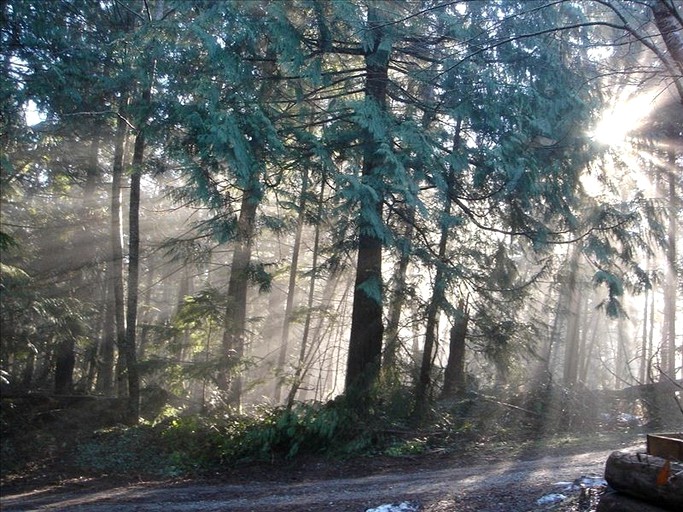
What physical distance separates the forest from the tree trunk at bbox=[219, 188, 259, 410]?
0.07 metres

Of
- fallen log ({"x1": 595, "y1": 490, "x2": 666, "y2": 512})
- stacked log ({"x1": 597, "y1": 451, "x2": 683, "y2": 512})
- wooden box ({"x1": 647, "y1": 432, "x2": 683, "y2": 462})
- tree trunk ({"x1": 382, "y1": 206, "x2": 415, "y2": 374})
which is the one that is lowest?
fallen log ({"x1": 595, "y1": 490, "x2": 666, "y2": 512})

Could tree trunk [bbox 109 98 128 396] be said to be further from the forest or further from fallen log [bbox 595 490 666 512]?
fallen log [bbox 595 490 666 512]

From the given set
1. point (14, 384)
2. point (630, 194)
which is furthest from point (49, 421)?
point (630, 194)

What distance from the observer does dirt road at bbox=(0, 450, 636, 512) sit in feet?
23.1

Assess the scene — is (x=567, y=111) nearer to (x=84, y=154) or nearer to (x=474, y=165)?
(x=474, y=165)

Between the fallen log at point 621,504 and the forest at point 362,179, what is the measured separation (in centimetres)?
565

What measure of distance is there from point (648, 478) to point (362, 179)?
21.2ft

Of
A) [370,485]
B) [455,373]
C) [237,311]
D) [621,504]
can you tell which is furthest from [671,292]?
[621,504]

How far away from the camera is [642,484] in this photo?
195 inches

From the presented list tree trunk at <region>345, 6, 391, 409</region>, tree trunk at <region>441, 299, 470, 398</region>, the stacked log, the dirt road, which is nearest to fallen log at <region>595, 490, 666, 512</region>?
the stacked log

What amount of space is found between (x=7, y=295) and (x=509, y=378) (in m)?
11.3

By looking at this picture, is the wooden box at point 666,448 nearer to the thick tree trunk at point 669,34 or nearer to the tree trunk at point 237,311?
the thick tree trunk at point 669,34

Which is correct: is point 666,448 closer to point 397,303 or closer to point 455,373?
point 397,303

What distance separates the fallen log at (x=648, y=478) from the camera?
15.5 feet
